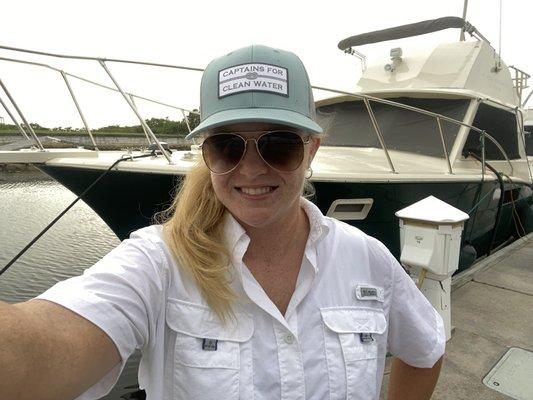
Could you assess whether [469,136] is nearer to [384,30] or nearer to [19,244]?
[384,30]

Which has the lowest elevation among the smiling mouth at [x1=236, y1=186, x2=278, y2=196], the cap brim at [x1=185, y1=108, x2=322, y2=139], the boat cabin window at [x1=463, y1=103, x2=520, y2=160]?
the boat cabin window at [x1=463, y1=103, x2=520, y2=160]

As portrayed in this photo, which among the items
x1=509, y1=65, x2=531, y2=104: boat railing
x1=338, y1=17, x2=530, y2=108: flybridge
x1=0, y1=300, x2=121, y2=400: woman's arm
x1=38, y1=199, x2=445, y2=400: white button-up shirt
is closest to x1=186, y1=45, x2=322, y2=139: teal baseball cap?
x1=38, y1=199, x2=445, y2=400: white button-up shirt

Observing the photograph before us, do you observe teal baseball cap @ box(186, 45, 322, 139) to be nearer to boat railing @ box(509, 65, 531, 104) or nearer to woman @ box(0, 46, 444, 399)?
woman @ box(0, 46, 444, 399)

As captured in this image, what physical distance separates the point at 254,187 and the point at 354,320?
0.46 meters

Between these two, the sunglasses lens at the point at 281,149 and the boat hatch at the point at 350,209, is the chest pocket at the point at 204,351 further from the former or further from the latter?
the boat hatch at the point at 350,209

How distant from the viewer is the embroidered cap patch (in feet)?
3.64

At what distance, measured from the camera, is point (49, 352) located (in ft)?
2.61

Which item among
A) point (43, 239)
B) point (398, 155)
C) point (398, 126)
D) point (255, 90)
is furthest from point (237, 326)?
point (43, 239)

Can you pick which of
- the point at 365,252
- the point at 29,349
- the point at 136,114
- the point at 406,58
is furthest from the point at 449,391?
the point at 406,58

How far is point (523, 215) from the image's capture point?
23.7ft

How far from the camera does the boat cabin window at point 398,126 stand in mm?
5344

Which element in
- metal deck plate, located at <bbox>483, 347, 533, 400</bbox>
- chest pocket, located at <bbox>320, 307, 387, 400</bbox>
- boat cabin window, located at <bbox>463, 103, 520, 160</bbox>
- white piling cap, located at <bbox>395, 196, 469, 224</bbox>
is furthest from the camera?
boat cabin window, located at <bbox>463, 103, 520, 160</bbox>

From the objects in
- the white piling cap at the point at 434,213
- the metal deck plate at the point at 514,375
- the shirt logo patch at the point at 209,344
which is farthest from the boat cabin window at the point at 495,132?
the shirt logo patch at the point at 209,344

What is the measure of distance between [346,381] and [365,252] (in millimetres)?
371
